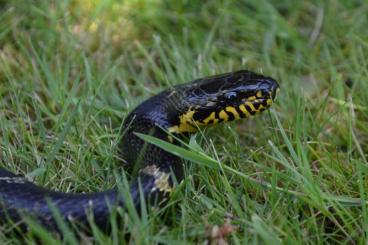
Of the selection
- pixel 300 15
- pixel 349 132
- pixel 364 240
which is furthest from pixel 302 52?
pixel 364 240

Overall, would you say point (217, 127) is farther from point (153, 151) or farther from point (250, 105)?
point (153, 151)

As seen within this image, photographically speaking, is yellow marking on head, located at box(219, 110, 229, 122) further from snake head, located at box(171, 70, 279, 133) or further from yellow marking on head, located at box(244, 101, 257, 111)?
yellow marking on head, located at box(244, 101, 257, 111)

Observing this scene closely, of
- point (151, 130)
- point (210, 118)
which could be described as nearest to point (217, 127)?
point (210, 118)

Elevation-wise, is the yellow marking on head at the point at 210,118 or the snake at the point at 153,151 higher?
the snake at the point at 153,151

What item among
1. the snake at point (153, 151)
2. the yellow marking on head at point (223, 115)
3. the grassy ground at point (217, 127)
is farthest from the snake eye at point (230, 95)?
the grassy ground at point (217, 127)

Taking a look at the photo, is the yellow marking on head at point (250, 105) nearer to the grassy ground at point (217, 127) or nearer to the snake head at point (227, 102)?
the snake head at point (227, 102)

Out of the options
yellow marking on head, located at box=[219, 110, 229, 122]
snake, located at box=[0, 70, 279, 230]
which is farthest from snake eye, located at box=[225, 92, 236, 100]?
yellow marking on head, located at box=[219, 110, 229, 122]
